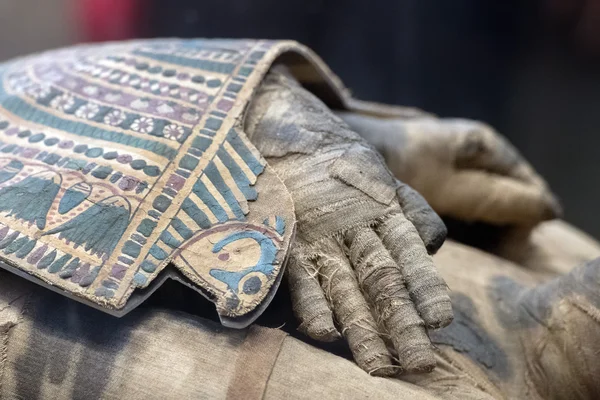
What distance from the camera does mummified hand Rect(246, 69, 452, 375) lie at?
34.8 inches

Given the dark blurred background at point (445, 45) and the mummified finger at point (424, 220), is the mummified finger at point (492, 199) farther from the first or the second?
the dark blurred background at point (445, 45)

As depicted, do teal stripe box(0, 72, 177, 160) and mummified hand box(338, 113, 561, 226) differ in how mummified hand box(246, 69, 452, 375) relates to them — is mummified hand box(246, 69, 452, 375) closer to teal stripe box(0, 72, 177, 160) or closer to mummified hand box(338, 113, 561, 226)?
teal stripe box(0, 72, 177, 160)

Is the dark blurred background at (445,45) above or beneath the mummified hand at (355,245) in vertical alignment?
beneath

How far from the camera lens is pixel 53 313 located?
0.91 metres

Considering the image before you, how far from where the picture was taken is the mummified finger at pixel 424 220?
0.98 m

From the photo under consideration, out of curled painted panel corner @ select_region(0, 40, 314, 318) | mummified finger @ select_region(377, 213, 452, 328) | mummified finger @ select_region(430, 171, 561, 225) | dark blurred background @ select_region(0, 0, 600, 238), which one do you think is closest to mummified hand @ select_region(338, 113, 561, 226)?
mummified finger @ select_region(430, 171, 561, 225)

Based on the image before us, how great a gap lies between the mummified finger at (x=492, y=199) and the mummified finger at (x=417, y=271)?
730 mm

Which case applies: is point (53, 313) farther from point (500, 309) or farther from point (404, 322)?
point (500, 309)

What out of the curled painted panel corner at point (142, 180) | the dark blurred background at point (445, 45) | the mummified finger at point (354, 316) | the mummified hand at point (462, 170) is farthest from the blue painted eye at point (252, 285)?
the dark blurred background at point (445, 45)

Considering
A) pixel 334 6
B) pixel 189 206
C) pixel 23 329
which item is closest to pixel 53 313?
pixel 23 329

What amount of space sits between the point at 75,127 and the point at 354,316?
605 mm

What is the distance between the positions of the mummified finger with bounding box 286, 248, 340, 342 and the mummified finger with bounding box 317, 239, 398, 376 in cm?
2

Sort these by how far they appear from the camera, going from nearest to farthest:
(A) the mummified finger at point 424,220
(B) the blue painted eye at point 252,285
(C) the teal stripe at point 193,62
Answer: (B) the blue painted eye at point 252,285 → (A) the mummified finger at point 424,220 → (C) the teal stripe at point 193,62

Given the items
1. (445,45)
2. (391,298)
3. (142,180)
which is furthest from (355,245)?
(445,45)
